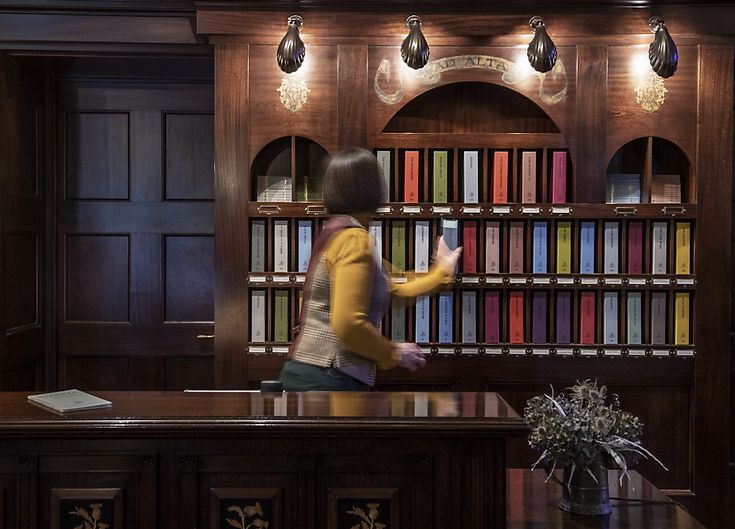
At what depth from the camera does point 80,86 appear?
17.2 feet

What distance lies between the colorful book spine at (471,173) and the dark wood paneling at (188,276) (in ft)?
5.80

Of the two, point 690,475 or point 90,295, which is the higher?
point 90,295

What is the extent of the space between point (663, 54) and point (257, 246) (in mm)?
2243

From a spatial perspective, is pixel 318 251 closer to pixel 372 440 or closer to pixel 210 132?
pixel 372 440

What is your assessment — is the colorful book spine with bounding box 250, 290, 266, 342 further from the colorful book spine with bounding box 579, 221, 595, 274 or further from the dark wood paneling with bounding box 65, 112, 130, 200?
the colorful book spine with bounding box 579, 221, 595, 274

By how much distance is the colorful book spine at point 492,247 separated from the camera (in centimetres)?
442

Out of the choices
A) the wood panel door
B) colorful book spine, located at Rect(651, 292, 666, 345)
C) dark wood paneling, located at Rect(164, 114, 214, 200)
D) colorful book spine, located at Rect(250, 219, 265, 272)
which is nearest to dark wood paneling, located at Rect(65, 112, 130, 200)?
the wood panel door

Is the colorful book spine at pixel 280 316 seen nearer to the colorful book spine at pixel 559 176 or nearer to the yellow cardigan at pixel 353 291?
the colorful book spine at pixel 559 176

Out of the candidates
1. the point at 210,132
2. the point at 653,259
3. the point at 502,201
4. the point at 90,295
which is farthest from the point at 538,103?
the point at 90,295

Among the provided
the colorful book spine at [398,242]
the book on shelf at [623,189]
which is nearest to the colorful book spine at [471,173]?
the colorful book spine at [398,242]

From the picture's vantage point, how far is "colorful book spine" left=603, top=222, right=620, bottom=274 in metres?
4.41

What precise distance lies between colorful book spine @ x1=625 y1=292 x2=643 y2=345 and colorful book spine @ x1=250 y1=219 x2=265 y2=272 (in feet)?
6.35

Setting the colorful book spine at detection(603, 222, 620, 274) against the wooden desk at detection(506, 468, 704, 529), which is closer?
the wooden desk at detection(506, 468, 704, 529)

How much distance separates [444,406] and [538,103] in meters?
2.28
